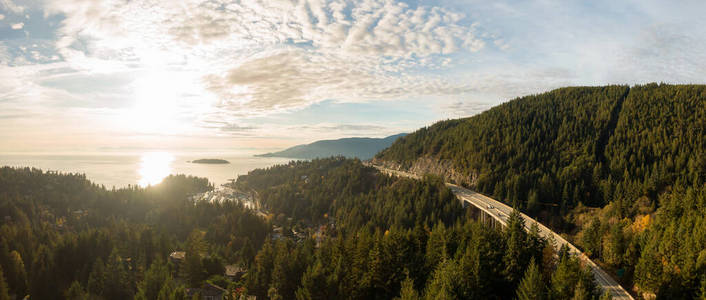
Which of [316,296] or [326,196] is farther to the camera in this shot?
[326,196]

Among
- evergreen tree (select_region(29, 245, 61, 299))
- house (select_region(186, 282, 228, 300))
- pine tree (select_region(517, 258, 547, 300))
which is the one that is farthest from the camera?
evergreen tree (select_region(29, 245, 61, 299))

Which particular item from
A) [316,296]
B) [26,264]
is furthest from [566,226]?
[26,264]

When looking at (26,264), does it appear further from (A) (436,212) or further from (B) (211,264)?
(A) (436,212)

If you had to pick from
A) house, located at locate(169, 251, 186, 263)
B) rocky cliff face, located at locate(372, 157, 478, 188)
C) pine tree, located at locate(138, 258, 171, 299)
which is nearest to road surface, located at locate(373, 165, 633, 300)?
rocky cliff face, located at locate(372, 157, 478, 188)

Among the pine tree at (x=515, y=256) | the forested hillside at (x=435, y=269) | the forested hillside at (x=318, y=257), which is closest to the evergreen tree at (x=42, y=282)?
the forested hillside at (x=318, y=257)

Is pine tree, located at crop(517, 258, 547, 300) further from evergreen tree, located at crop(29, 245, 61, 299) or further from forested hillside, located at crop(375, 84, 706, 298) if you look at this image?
evergreen tree, located at crop(29, 245, 61, 299)

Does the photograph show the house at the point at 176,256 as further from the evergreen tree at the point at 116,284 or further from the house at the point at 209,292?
the house at the point at 209,292
